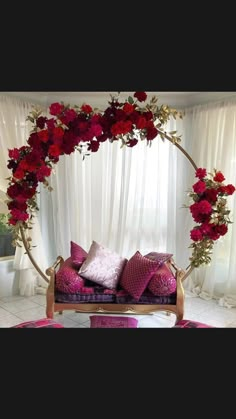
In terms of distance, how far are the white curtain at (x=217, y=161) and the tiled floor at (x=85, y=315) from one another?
232 millimetres

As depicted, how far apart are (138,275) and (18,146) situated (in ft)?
7.41

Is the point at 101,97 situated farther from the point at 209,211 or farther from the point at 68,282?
the point at 68,282

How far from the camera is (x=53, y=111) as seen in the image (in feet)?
9.02

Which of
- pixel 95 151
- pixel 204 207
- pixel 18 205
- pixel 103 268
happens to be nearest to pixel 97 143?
pixel 95 151

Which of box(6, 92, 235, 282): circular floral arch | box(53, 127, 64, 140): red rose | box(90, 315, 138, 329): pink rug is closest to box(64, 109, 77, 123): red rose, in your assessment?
box(6, 92, 235, 282): circular floral arch

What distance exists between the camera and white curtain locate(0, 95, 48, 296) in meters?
3.75

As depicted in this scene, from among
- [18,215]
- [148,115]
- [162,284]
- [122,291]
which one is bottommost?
[122,291]

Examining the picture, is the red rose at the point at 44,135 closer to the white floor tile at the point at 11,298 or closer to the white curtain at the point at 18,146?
the white curtain at the point at 18,146

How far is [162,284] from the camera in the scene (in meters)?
2.93

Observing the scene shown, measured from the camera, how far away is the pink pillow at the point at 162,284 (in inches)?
115

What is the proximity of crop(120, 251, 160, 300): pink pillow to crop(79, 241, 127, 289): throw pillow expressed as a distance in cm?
10

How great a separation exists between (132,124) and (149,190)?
5.43ft

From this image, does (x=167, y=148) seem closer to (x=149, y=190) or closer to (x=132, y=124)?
(x=149, y=190)

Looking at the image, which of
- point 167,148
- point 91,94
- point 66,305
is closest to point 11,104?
point 91,94
